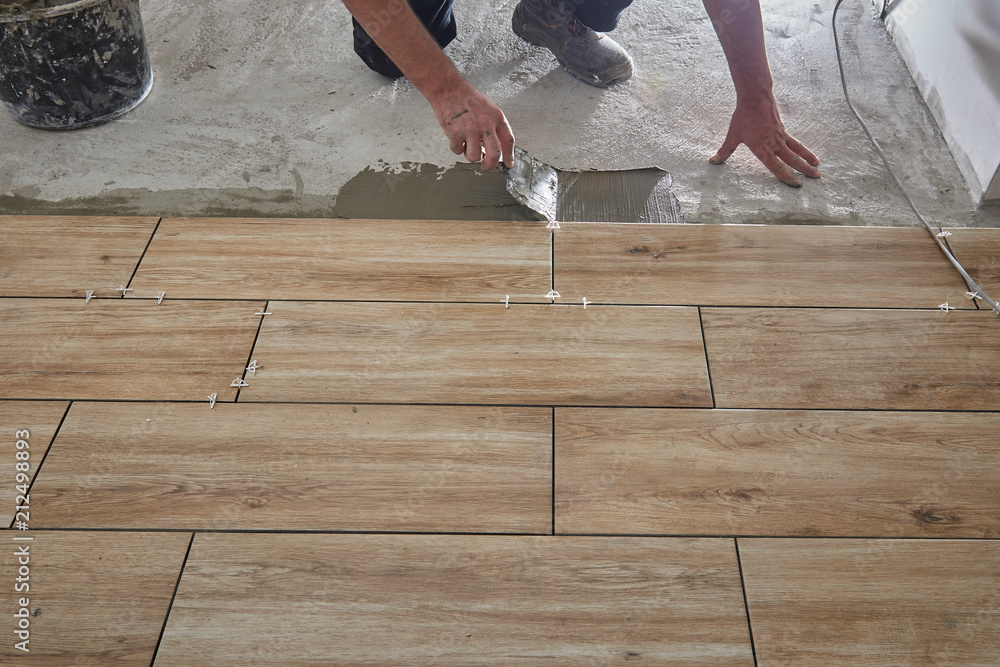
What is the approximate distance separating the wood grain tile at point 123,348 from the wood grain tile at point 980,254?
1502 millimetres

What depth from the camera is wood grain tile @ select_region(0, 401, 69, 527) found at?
116 centimetres

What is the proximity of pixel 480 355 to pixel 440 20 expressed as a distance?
125 cm

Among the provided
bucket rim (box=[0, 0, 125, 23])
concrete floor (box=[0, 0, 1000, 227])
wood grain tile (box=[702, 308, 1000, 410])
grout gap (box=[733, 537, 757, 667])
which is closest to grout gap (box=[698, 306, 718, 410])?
wood grain tile (box=[702, 308, 1000, 410])

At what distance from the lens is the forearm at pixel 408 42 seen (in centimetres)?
144

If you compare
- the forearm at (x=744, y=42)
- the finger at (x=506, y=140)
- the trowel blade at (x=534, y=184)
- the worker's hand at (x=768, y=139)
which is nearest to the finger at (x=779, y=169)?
the worker's hand at (x=768, y=139)

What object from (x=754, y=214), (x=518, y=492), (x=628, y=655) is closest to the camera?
(x=628, y=655)

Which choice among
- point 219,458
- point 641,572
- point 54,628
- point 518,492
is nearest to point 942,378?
point 641,572

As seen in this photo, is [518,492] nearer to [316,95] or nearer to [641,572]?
[641,572]

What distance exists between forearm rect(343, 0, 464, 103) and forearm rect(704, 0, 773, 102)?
2.31 feet

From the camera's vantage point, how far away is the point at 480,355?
134 cm

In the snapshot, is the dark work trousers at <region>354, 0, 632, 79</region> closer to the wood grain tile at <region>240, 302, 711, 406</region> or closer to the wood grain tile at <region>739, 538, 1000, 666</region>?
the wood grain tile at <region>240, 302, 711, 406</region>

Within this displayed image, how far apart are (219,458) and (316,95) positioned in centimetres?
126

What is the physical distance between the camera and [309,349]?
135cm

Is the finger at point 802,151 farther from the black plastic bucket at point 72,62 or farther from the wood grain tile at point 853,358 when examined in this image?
the black plastic bucket at point 72,62
